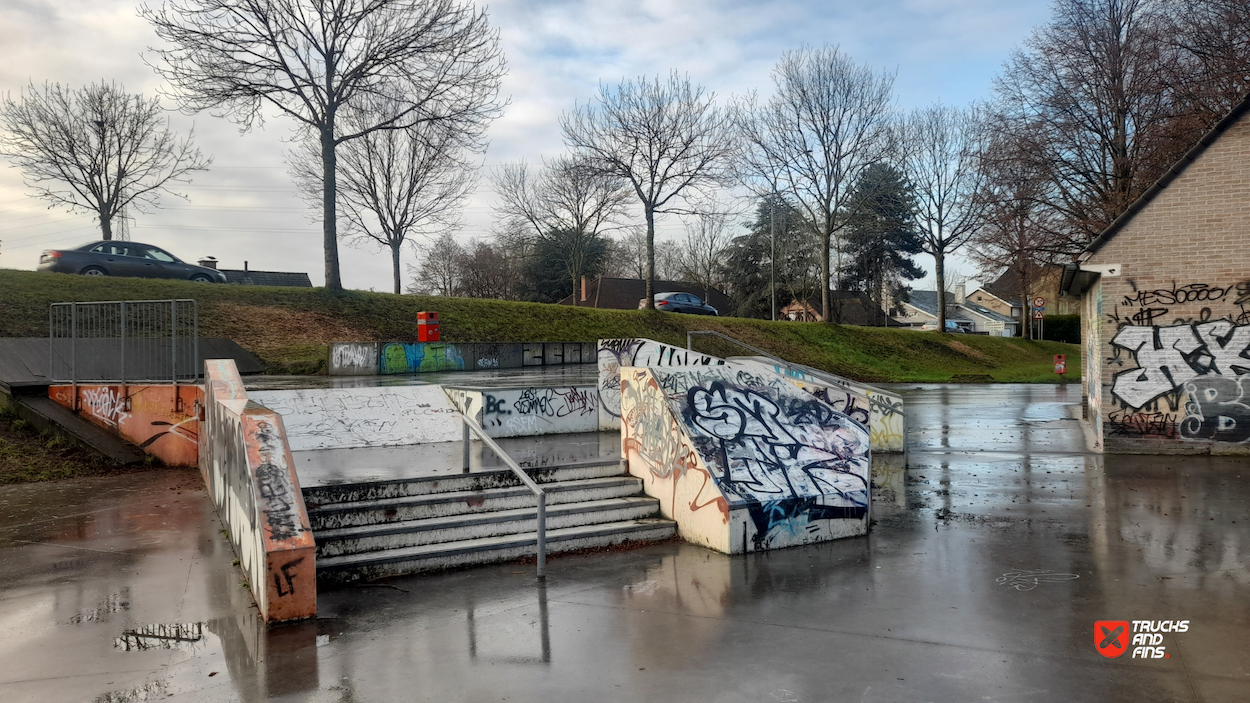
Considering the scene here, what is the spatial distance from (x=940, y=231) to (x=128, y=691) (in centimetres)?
4889

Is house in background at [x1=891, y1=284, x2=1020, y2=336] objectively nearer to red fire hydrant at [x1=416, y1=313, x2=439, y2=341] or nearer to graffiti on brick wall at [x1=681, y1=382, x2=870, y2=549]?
red fire hydrant at [x1=416, y1=313, x2=439, y2=341]

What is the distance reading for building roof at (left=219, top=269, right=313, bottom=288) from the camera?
43.0 m

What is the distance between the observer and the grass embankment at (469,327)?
65.5 feet

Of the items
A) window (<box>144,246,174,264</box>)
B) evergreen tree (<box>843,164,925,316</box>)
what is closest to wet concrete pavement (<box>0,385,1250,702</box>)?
window (<box>144,246,174,264</box>)

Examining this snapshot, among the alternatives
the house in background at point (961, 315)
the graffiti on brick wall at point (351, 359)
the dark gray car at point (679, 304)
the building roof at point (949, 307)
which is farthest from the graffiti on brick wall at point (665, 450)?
the building roof at point (949, 307)

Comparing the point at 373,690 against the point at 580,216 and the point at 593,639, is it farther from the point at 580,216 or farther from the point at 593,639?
the point at 580,216

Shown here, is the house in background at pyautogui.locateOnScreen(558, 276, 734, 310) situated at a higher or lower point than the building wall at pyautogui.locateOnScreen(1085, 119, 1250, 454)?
higher

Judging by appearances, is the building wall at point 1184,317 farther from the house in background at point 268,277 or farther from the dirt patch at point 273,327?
the house in background at point 268,277

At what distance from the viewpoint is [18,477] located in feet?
35.0

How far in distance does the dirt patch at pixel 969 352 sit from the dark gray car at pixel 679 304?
1268cm

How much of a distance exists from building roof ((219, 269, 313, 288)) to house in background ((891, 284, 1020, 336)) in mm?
53276

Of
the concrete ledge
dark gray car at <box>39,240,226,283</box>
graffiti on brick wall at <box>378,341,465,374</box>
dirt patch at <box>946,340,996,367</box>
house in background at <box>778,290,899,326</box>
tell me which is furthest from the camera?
house in background at <box>778,290,899,326</box>

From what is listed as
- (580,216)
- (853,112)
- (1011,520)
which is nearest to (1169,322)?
(1011,520)

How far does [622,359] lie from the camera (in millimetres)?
14602
